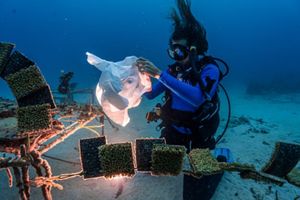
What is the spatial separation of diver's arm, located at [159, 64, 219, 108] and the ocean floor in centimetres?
177

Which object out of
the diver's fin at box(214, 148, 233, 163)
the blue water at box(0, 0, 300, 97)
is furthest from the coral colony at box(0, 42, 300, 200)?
the blue water at box(0, 0, 300, 97)

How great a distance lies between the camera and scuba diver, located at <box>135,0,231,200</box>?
409cm

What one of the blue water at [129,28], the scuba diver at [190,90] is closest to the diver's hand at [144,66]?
the scuba diver at [190,90]

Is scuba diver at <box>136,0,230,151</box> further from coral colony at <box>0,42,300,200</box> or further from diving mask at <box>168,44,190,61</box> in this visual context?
coral colony at <box>0,42,300,200</box>

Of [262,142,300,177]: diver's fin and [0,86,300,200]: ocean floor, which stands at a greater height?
[262,142,300,177]: diver's fin

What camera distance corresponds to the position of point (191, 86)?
13.2ft

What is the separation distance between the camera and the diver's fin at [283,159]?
278 centimetres

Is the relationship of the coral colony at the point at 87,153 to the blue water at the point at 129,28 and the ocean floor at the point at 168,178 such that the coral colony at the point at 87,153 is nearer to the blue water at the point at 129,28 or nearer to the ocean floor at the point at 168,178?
the ocean floor at the point at 168,178

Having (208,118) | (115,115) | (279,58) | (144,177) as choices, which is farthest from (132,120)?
(279,58)

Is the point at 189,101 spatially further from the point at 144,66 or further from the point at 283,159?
the point at 283,159

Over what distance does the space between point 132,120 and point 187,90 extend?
313 inches

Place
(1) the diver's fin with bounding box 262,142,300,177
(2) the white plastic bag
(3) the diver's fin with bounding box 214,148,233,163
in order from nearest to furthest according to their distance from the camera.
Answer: (1) the diver's fin with bounding box 262,142,300,177
(2) the white plastic bag
(3) the diver's fin with bounding box 214,148,233,163

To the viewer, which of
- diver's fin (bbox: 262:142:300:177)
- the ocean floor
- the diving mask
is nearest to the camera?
diver's fin (bbox: 262:142:300:177)

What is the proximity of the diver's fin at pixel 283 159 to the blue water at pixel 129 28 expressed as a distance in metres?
70.7
